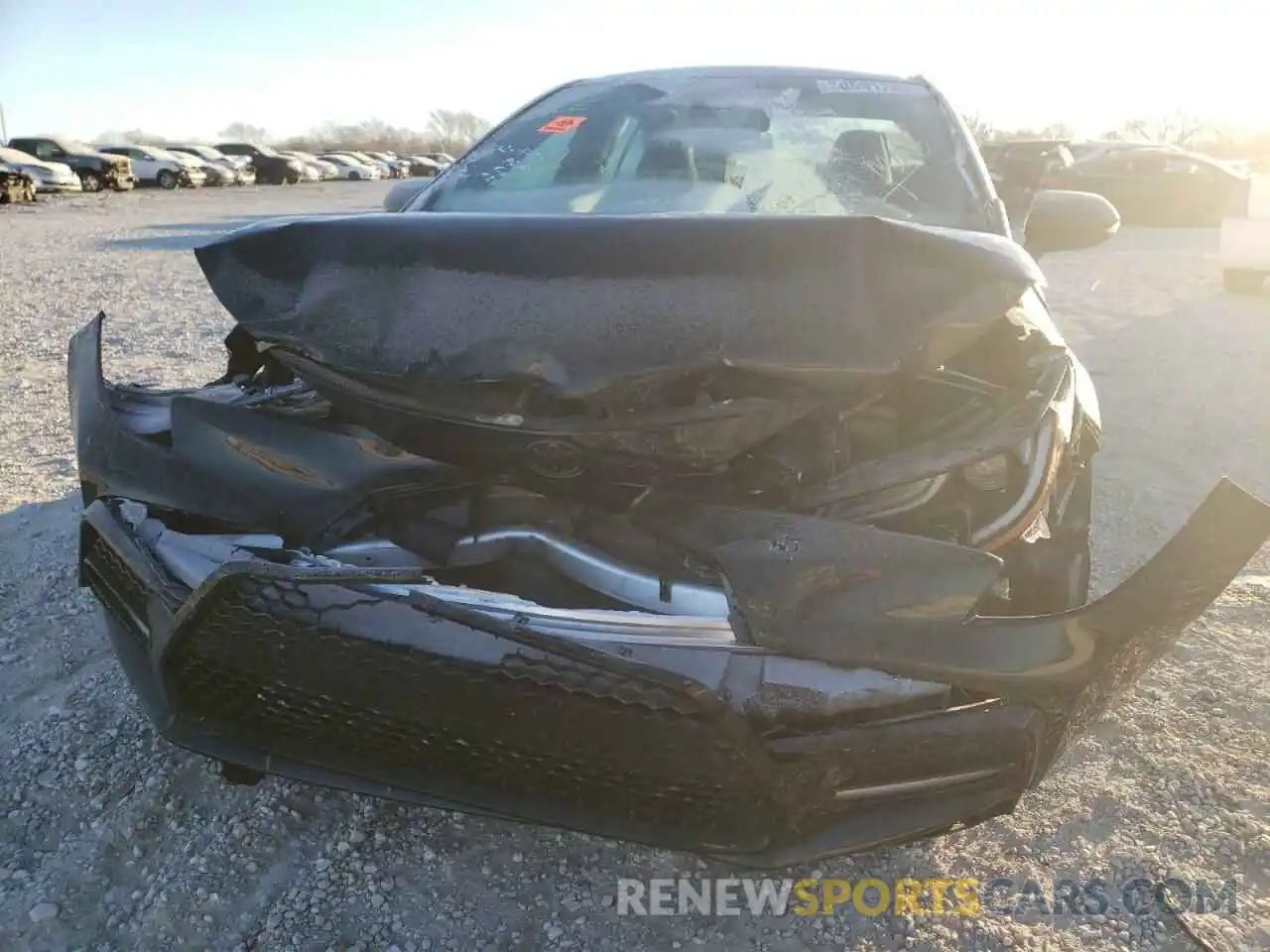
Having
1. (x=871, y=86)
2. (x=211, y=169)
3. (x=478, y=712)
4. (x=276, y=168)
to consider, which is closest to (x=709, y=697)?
(x=478, y=712)

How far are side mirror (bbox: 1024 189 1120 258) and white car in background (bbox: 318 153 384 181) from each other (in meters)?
39.4

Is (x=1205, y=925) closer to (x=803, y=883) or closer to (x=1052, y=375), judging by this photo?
(x=803, y=883)

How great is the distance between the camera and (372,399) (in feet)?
5.90

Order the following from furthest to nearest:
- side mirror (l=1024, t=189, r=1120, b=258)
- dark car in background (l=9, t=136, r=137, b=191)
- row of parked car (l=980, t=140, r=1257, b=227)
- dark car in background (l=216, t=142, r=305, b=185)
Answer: dark car in background (l=216, t=142, r=305, b=185) → dark car in background (l=9, t=136, r=137, b=191) → row of parked car (l=980, t=140, r=1257, b=227) → side mirror (l=1024, t=189, r=1120, b=258)

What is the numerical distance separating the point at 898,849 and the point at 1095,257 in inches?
478

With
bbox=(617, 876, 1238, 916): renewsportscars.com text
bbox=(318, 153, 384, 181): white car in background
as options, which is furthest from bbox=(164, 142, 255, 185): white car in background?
bbox=(617, 876, 1238, 916): renewsportscars.com text

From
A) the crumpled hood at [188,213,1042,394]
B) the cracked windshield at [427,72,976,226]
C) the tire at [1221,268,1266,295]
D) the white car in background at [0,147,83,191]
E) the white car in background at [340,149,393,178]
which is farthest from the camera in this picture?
the white car in background at [340,149,393,178]

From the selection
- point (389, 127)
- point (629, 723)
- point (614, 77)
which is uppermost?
point (614, 77)

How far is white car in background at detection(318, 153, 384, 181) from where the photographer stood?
39.0 meters

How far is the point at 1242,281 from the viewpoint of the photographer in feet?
31.6

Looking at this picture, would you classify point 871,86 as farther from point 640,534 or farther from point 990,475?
point 640,534

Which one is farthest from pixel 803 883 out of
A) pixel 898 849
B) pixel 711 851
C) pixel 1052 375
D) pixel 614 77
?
pixel 614 77

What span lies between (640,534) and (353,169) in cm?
4116

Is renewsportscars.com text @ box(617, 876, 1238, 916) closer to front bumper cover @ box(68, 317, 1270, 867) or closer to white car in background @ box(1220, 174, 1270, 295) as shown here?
front bumper cover @ box(68, 317, 1270, 867)
